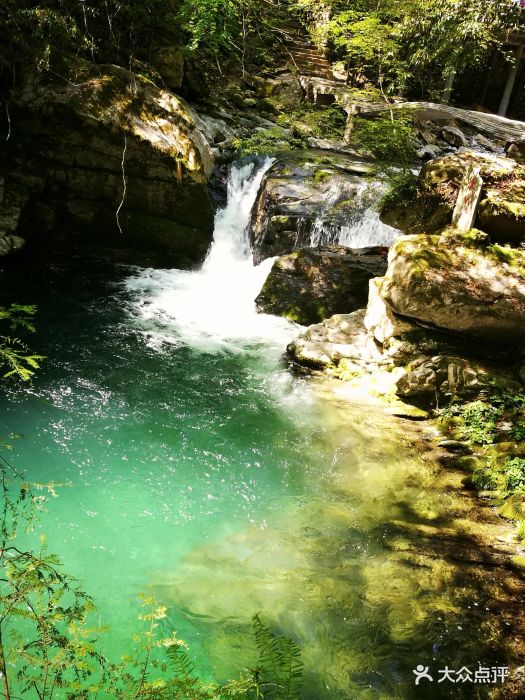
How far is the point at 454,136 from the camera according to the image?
680 inches

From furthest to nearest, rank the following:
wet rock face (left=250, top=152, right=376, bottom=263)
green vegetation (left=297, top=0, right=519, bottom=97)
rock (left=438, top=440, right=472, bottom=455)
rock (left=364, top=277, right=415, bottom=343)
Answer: wet rock face (left=250, top=152, right=376, bottom=263)
green vegetation (left=297, top=0, right=519, bottom=97)
rock (left=364, top=277, right=415, bottom=343)
rock (left=438, top=440, right=472, bottom=455)

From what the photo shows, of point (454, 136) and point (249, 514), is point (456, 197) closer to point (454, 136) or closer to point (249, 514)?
point (249, 514)

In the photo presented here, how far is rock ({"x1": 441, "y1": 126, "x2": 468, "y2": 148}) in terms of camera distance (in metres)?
17.1

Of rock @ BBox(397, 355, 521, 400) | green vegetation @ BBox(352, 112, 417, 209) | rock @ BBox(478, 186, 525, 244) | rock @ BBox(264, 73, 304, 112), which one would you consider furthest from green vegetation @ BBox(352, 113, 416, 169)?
rock @ BBox(264, 73, 304, 112)

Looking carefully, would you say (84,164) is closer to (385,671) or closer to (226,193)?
(226,193)

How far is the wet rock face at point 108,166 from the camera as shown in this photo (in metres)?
9.01

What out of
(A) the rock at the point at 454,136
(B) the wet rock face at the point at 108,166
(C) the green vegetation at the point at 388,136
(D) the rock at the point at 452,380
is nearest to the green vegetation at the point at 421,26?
(C) the green vegetation at the point at 388,136

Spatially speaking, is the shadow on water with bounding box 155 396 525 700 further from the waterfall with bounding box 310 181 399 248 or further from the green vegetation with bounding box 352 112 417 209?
the waterfall with bounding box 310 181 399 248

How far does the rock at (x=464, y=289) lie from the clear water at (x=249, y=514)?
1.84m

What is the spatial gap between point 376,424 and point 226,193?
26.5 feet

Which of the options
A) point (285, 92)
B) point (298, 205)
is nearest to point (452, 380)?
point (298, 205)

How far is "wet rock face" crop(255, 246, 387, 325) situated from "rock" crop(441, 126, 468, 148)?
1096cm

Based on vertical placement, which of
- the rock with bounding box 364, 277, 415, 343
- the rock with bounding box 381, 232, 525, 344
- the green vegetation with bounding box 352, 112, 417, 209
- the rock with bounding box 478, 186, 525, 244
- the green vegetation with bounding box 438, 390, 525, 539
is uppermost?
the green vegetation with bounding box 352, 112, 417, 209

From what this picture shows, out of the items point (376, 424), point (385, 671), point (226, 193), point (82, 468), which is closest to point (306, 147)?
point (226, 193)
